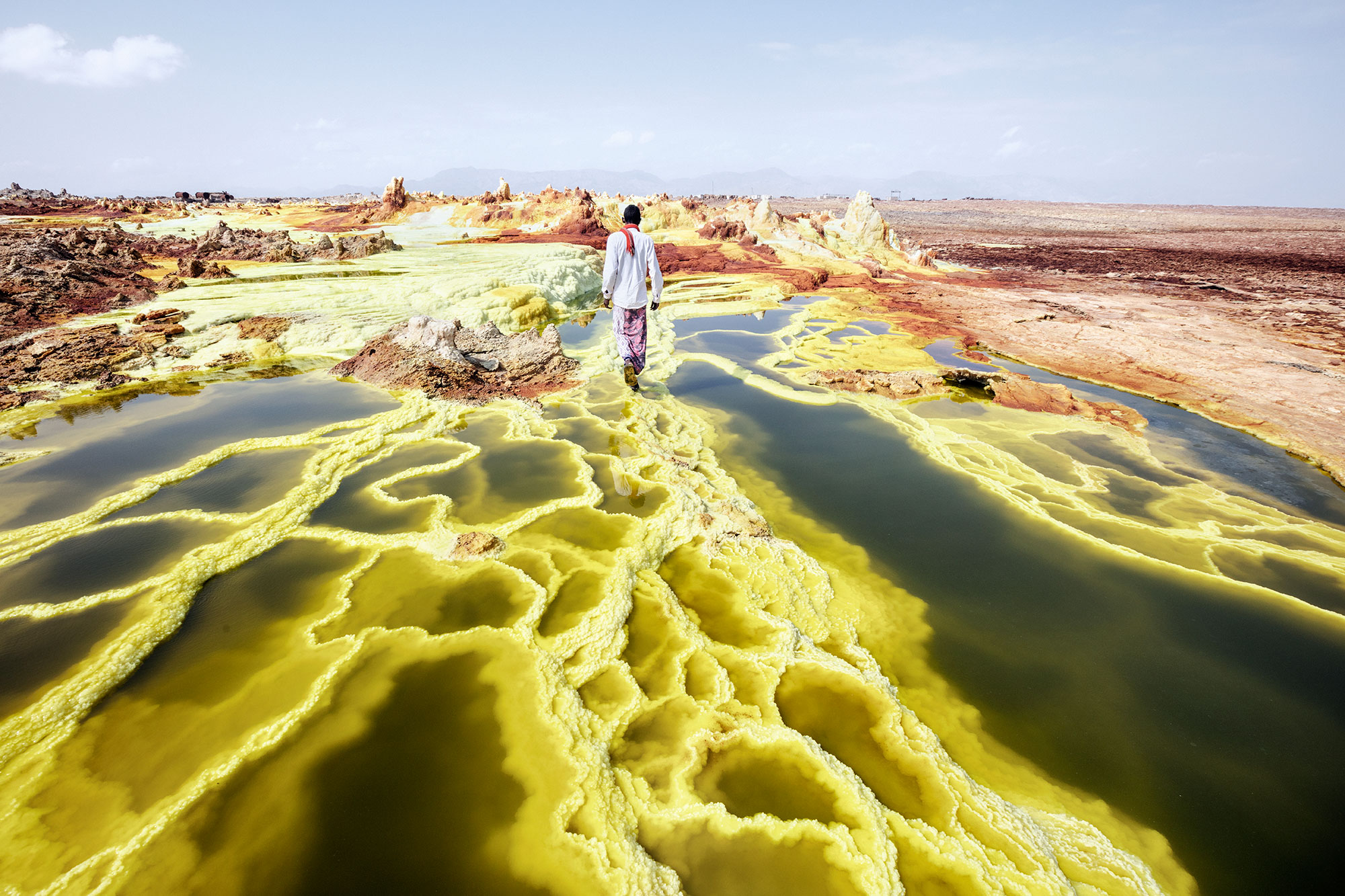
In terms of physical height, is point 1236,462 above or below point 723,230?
below

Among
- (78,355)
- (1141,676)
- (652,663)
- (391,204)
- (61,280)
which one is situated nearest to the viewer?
(652,663)

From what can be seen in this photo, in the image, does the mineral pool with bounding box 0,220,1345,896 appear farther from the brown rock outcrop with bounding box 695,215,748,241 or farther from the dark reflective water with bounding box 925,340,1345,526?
the brown rock outcrop with bounding box 695,215,748,241

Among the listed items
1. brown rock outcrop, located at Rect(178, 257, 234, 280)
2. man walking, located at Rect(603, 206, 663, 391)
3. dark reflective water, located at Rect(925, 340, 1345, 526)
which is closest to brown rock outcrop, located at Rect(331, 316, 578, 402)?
man walking, located at Rect(603, 206, 663, 391)

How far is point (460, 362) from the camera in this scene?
28.5 feet

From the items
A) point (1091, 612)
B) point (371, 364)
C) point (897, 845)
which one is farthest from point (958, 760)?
point (371, 364)

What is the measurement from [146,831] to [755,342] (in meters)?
11.3

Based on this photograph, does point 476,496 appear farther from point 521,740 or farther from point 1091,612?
point 1091,612

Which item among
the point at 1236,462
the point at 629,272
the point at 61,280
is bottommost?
the point at 1236,462

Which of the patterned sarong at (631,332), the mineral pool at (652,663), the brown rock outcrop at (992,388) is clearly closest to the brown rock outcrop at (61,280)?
the mineral pool at (652,663)

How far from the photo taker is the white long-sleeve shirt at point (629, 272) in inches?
293

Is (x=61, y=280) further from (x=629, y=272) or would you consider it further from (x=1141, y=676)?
(x=1141, y=676)

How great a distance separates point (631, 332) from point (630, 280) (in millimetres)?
854

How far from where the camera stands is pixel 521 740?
2877 mm

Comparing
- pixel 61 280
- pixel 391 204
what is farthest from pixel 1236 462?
pixel 391 204
